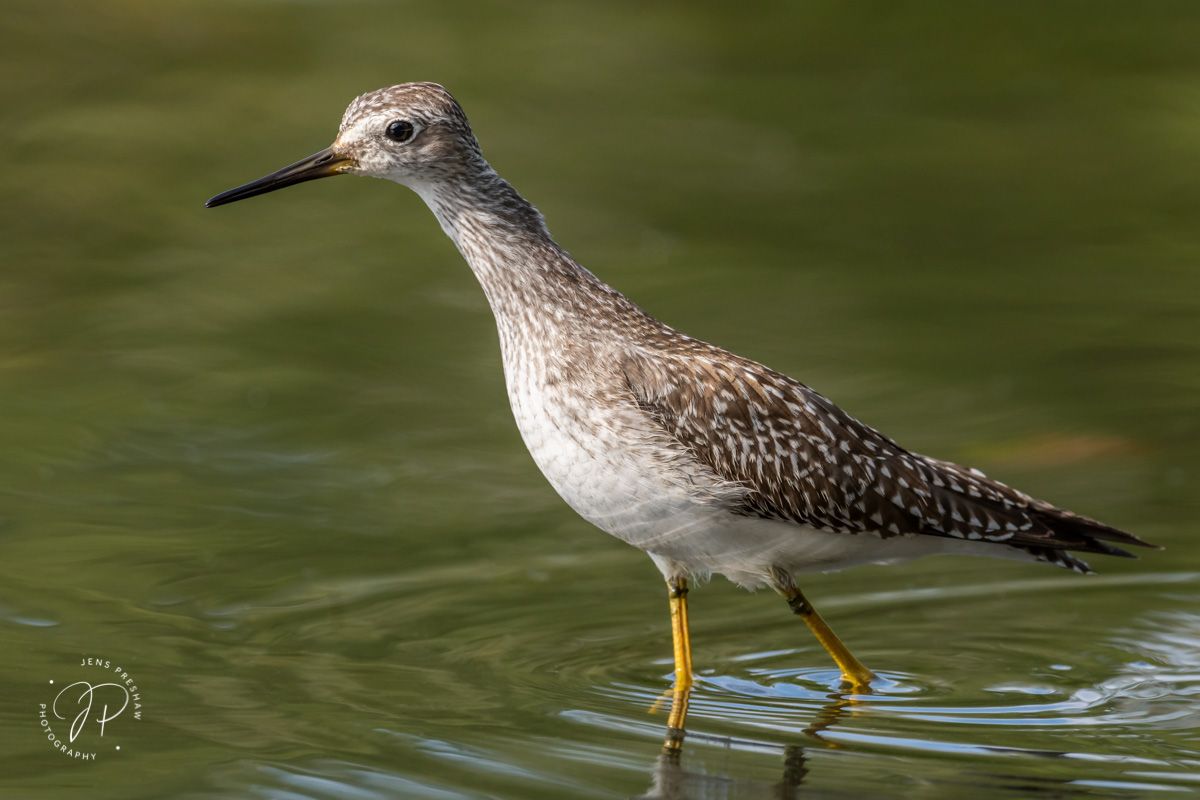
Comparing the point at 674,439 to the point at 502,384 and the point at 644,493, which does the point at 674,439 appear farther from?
the point at 502,384

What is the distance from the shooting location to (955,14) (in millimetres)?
20234

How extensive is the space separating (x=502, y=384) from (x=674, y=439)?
546cm

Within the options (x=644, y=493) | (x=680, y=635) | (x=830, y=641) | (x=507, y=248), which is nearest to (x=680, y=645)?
(x=680, y=635)

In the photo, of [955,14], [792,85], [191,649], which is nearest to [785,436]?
[191,649]

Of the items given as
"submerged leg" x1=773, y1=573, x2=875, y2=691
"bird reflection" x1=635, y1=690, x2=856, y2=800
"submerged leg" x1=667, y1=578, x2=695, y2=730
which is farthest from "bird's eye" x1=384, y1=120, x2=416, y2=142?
"bird reflection" x1=635, y1=690, x2=856, y2=800

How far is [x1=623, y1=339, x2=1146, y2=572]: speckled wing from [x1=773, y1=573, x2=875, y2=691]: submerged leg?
37cm

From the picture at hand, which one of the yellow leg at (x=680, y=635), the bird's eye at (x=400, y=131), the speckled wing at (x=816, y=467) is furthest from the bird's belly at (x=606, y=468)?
the bird's eye at (x=400, y=131)

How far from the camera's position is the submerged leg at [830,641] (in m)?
8.34

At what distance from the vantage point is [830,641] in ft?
27.6

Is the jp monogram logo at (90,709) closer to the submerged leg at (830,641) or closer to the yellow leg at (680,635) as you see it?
the yellow leg at (680,635)

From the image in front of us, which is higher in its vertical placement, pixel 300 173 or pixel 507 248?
pixel 300 173

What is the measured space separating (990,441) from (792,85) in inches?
303

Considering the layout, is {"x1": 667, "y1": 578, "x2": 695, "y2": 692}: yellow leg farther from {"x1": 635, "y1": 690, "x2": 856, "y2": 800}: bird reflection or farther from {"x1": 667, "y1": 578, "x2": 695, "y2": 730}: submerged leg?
{"x1": 635, "y1": 690, "x2": 856, "y2": 800}: bird reflection

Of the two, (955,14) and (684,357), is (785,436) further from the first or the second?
(955,14)
